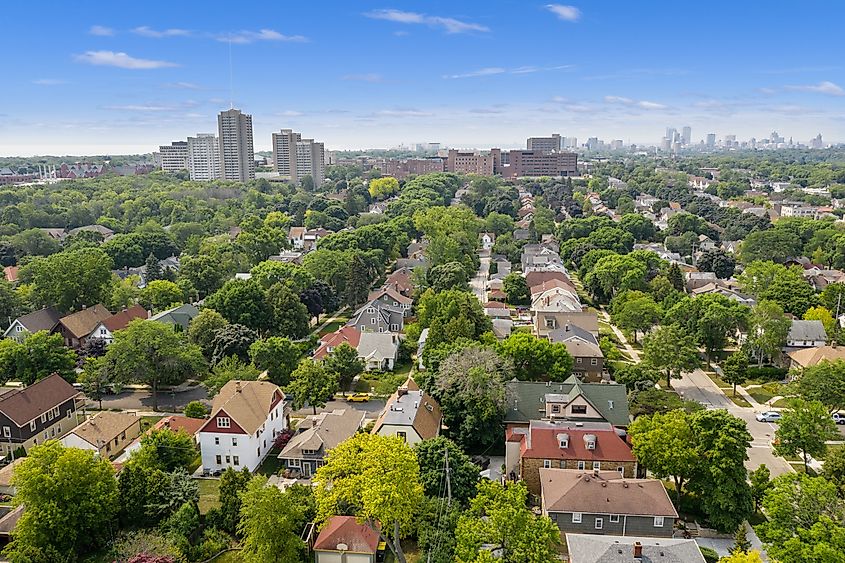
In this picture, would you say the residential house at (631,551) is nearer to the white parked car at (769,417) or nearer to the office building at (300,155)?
the white parked car at (769,417)

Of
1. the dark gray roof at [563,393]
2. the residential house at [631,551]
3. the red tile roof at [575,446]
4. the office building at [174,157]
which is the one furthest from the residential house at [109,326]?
the office building at [174,157]

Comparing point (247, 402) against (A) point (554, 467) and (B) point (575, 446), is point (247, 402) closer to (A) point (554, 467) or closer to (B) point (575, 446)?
(A) point (554, 467)

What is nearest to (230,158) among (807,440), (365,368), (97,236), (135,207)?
(135,207)

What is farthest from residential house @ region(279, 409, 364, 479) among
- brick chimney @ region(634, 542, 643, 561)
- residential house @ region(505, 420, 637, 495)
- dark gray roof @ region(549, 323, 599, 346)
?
dark gray roof @ region(549, 323, 599, 346)

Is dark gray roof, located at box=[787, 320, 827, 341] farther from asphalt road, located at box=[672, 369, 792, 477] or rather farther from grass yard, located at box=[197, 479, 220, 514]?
grass yard, located at box=[197, 479, 220, 514]

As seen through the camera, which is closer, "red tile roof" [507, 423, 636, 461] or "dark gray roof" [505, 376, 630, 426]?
"red tile roof" [507, 423, 636, 461]

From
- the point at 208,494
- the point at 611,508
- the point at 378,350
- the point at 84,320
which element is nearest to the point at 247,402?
the point at 208,494
